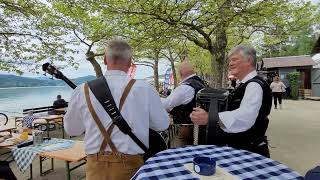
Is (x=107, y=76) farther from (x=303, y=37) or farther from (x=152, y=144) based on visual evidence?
(x=303, y=37)

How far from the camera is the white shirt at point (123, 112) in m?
2.24

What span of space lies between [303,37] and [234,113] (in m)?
59.1

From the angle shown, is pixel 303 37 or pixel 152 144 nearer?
pixel 152 144

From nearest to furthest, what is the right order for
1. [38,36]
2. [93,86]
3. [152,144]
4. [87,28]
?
[93,86] < [152,144] < [38,36] < [87,28]

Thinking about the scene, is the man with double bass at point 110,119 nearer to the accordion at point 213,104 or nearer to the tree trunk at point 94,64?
the accordion at point 213,104

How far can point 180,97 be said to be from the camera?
12.8 ft

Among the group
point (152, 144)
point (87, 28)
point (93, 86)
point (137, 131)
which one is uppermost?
point (87, 28)

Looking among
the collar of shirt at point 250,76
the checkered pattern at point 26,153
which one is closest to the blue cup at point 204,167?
the collar of shirt at point 250,76

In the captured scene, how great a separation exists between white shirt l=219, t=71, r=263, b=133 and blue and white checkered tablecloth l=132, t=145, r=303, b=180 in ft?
0.71

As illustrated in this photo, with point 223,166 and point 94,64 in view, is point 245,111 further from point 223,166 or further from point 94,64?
point 94,64

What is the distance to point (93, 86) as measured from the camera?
2271 millimetres

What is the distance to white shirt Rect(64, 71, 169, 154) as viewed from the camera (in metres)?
2.24

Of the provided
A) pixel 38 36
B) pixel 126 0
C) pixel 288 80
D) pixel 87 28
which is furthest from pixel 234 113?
pixel 288 80

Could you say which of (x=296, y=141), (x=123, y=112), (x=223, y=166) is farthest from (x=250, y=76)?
(x=296, y=141)
